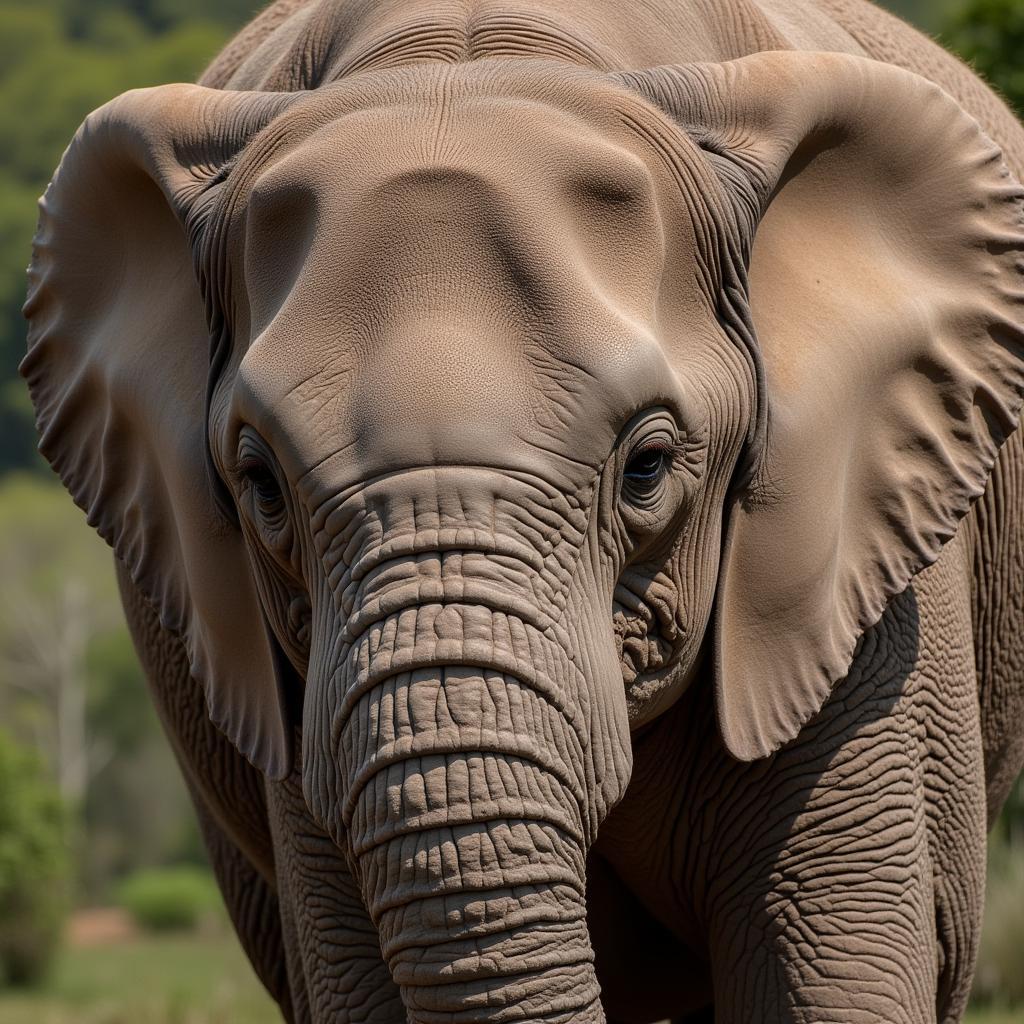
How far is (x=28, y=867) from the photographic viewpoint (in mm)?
18812

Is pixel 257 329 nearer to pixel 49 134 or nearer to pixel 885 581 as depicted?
pixel 885 581

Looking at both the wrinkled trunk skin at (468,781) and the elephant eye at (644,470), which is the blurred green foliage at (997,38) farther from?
the wrinkled trunk skin at (468,781)

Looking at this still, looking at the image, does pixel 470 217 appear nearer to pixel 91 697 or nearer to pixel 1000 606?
pixel 1000 606

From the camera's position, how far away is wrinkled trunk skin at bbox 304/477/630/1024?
2.96 meters

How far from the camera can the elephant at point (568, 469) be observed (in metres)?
3.05

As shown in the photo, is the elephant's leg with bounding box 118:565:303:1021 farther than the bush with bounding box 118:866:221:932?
No

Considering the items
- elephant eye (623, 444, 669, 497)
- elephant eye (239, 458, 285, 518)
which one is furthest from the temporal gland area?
elephant eye (239, 458, 285, 518)

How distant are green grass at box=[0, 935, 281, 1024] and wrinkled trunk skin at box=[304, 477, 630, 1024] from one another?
7.76 meters

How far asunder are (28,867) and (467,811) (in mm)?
16538

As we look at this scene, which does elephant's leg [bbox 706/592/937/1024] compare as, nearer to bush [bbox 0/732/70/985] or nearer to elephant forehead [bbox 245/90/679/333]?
elephant forehead [bbox 245/90/679/333]

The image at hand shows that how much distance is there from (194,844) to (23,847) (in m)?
27.6

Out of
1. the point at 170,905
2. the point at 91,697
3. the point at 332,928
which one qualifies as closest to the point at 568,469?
the point at 332,928

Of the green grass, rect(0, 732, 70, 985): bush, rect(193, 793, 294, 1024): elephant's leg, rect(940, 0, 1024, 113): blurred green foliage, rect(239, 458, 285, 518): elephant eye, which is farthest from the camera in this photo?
rect(0, 732, 70, 985): bush

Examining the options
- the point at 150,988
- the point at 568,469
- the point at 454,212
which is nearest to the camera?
the point at 568,469
